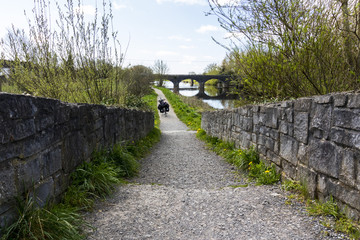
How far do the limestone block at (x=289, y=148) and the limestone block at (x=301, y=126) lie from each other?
0.12m

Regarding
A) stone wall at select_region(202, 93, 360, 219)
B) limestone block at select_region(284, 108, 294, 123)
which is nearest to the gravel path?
stone wall at select_region(202, 93, 360, 219)

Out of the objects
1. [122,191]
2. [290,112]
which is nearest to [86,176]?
[122,191]

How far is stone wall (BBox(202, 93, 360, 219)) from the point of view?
90.7 inches

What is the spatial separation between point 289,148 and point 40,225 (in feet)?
9.45

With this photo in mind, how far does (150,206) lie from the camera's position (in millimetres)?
3021

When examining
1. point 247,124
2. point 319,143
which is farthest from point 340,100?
point 247,124

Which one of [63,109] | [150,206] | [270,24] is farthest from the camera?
[270,24]

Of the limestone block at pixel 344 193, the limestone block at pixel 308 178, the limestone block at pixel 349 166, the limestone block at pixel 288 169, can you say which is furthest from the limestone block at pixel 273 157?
the limestone block at pixel 349 166

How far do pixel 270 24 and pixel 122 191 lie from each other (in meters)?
3.59

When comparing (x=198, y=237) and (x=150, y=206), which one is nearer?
(x=198, y=237)

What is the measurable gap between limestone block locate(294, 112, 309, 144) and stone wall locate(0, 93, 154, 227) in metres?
2.59

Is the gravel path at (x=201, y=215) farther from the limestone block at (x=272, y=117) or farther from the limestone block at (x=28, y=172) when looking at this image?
the limestone block at (x=272, y=117)

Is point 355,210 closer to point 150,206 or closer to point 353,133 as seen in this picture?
point 353,133

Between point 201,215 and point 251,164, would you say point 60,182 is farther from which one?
point 251,164
